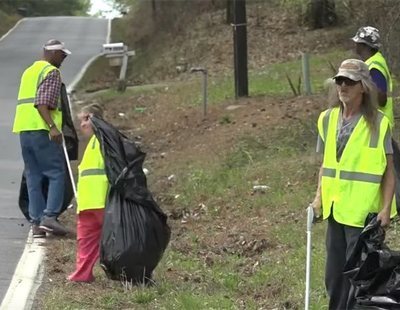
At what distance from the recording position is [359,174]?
5.30 metres

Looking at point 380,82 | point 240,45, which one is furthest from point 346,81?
point 240,45

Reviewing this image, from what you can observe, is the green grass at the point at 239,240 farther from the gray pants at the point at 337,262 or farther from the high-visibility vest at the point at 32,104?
the high-visibility vest at the point at 32,104

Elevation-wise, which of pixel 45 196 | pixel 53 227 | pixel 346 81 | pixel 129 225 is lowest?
pixel 53 227

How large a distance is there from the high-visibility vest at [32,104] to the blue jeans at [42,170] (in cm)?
8

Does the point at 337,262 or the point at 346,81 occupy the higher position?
the point at 346,81

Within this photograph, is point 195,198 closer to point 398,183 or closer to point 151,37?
point 398,183

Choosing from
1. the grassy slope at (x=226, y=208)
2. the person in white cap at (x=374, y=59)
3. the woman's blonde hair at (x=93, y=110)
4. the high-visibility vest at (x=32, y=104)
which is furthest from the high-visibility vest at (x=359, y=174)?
the high-visibility vest at (x=32, y=104)

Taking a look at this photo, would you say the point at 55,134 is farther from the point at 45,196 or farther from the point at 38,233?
the point at 38,233

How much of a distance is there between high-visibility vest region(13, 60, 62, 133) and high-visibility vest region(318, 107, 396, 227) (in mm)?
4274

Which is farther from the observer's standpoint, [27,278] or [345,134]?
[27,278]

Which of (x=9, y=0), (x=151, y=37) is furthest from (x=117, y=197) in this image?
(x=9, y=0)

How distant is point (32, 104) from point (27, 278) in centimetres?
223

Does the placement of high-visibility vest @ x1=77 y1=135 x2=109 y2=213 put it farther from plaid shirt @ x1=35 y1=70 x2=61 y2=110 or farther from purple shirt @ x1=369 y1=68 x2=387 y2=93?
purple shirt @ x1=369 y1=68 x2=387 y2=93

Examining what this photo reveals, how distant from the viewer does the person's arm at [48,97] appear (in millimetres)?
8930
